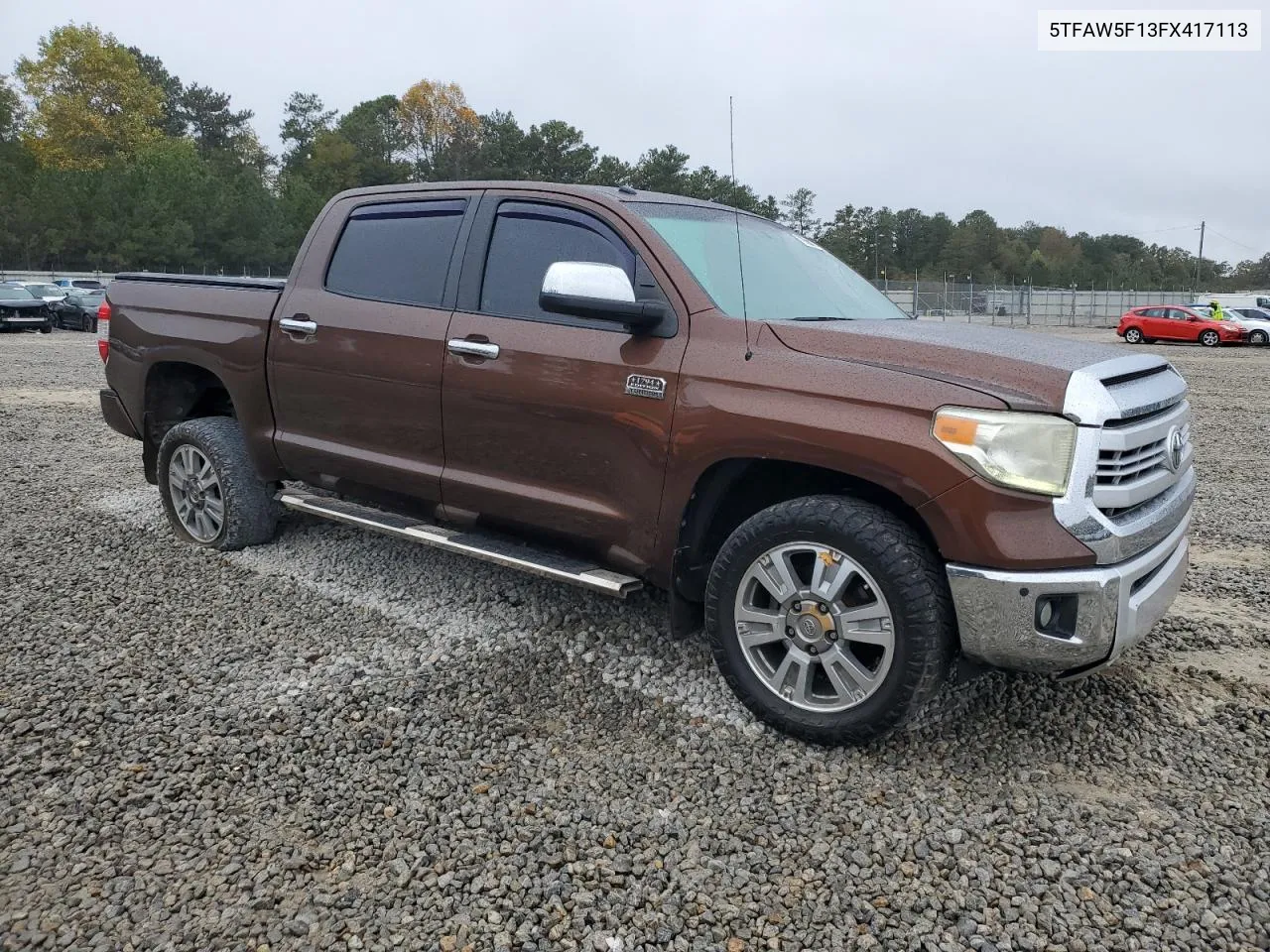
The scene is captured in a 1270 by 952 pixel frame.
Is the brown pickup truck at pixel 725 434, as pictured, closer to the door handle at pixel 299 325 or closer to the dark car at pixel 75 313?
the door handle at pixel 299 325

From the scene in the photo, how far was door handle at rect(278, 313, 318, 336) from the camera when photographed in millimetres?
4516

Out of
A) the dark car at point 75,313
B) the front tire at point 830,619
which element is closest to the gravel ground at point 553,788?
the front tire at point 830,619

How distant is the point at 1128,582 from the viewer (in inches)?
113

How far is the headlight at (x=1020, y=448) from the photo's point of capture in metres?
2.80

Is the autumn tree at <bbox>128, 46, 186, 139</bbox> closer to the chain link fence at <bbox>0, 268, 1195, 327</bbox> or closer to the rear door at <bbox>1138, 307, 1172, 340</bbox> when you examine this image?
the chain link fence at <bbox>0, 268, 1195, 327</bbox>

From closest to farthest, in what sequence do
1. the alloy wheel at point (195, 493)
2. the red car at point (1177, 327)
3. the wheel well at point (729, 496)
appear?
1. the wheel well at point (729, 496)
2. the alloy wheel at point (195, 493)
3. the red car at point (1177, 327)

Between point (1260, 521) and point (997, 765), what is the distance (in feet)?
13.9

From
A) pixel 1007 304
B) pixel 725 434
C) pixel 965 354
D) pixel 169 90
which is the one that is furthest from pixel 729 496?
pixel 169 90

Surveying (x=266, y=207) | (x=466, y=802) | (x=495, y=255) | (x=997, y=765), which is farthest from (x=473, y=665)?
(x=266, y=207)

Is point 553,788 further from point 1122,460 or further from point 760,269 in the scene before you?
point 760,269

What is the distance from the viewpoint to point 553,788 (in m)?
3.01

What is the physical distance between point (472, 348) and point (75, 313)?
27804mm

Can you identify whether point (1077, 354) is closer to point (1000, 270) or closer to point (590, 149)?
point (590, 149)

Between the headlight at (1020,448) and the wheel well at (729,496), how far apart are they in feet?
1.47
